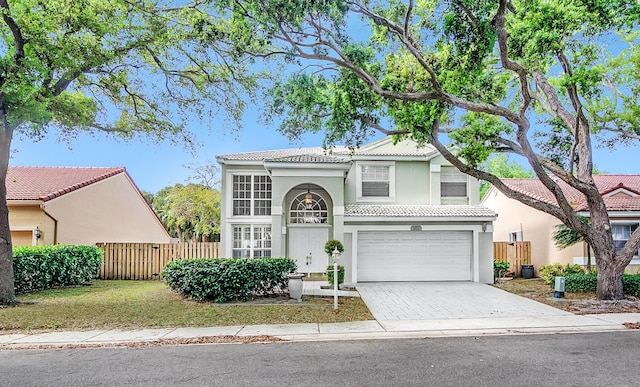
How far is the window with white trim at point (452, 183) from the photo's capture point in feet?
57.9

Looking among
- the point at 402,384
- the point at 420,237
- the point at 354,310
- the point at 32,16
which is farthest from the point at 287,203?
the point at 402,384

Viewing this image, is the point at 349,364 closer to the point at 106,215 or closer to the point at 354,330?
the point at 354,330

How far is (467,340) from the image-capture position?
773 cm

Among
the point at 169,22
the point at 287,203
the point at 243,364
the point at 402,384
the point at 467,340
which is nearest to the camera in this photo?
the point at 402,384

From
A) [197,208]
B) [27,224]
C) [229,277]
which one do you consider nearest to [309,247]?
[229,277]

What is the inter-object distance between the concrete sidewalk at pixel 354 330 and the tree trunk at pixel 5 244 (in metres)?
3.54

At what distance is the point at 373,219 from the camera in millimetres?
15742

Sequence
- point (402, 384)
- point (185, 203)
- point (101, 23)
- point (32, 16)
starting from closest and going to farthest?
1. point (402, 384)
2. point (32, 16)
3. point (101, 23)
4. point (185, 203)

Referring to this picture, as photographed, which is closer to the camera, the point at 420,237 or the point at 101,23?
the point at 101,23

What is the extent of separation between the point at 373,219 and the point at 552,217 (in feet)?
29.1

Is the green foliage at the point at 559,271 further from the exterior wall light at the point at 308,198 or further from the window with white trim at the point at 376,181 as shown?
the exterior wall light at the point at 308,198

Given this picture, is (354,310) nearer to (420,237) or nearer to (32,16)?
(420,237)

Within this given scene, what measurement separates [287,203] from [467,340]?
10.3 m

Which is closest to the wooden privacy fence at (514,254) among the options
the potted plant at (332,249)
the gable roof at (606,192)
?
the gable roof at (606,192)
